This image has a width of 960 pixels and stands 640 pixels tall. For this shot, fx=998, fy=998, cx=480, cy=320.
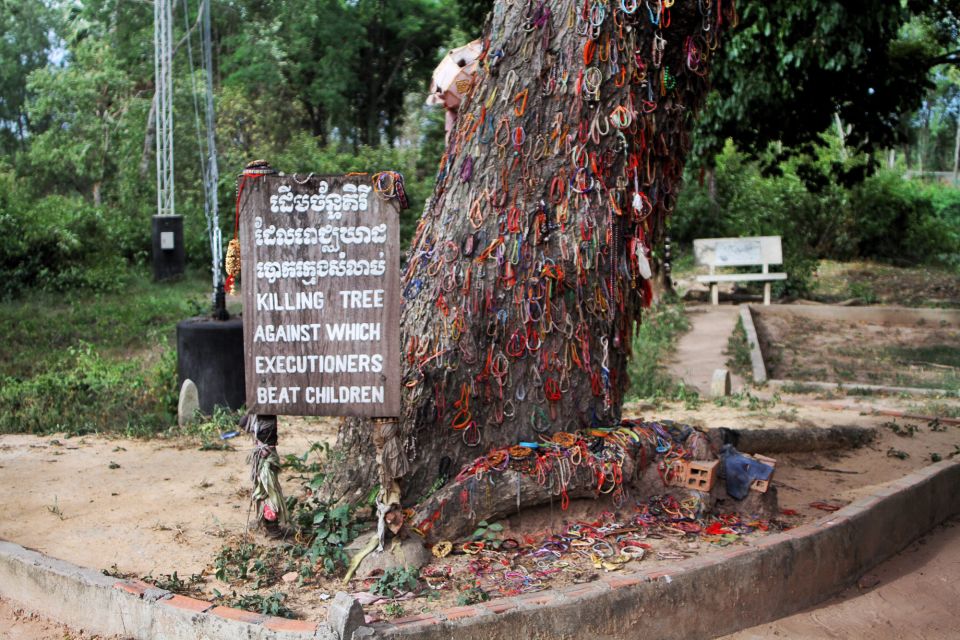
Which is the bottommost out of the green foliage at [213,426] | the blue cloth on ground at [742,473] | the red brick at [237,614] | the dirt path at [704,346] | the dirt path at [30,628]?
the dirt path at [30,628]

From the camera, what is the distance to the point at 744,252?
1752 centimetres

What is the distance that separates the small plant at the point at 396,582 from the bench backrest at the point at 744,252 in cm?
1391

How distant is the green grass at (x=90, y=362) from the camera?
823cm

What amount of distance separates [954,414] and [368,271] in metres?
6.57

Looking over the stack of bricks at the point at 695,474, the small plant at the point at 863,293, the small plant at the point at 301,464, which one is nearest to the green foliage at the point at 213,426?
the small plant at the point at 301,464

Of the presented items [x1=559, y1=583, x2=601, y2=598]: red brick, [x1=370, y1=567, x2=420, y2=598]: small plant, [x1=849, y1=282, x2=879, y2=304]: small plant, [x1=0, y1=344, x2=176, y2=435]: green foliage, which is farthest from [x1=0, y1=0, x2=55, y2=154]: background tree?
[x1=559, y1=583, x2=601, y2=598]: red brick

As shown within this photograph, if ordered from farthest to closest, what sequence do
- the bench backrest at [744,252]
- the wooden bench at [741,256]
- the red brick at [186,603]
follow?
the bench backrest at [744,252] → the wooden bench at [741,256] → the red brick at [186,603]

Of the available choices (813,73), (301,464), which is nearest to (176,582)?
(301,464)

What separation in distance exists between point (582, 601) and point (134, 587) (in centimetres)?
192

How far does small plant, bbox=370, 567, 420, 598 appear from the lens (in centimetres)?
433

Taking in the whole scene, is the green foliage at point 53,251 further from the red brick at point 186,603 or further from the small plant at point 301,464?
the red brick at point 186,603

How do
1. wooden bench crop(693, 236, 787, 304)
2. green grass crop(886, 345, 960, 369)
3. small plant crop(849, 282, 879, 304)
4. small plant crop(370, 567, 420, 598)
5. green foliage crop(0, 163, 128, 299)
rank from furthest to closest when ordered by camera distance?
small plant crop(849, 282, 879, 304) < wooden bench crop(693, 236, 787, 304) < green foliage crop(0, 163, 128, 299) < green grass crop(886, 345, 960, 369) < small plant crop(370, 567, 420, 598)

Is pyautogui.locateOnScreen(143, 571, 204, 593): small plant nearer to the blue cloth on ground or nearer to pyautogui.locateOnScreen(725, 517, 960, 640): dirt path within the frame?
pyautogui.locateOnScreen(725, 517, 960, 640): dirt path

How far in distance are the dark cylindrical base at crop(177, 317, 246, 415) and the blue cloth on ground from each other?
4516mm
